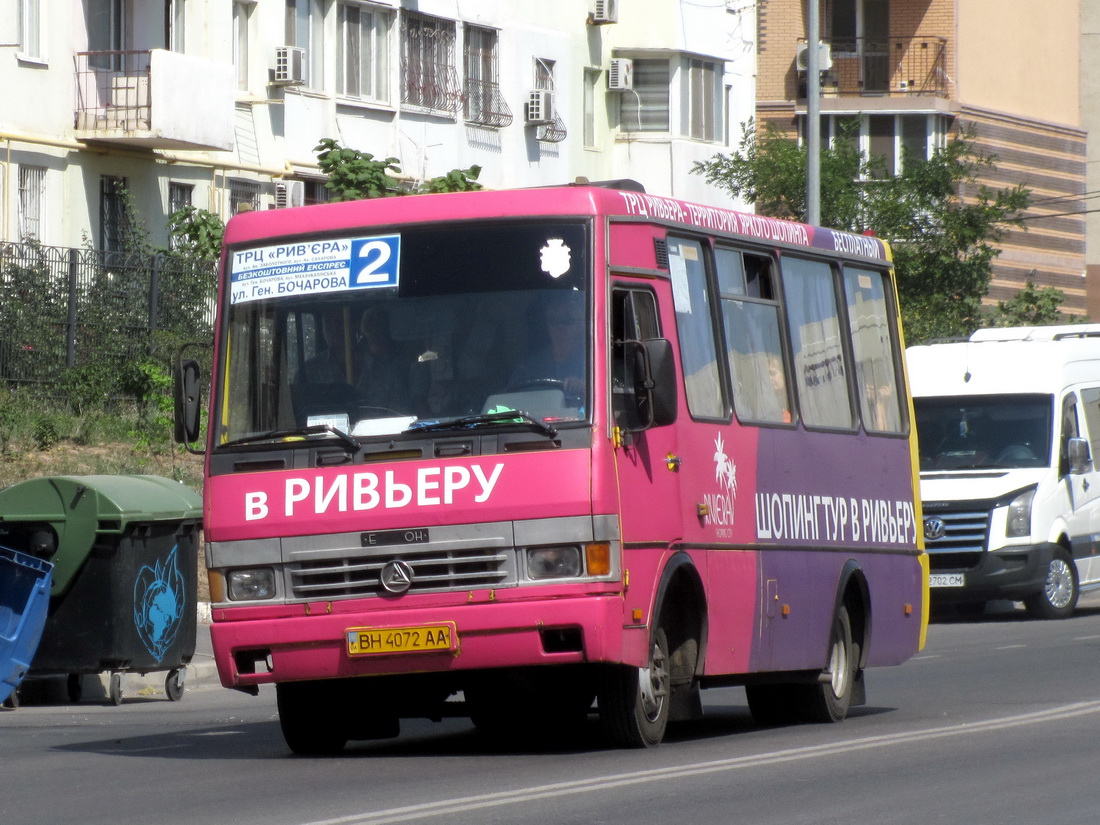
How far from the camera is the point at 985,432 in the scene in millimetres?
23328

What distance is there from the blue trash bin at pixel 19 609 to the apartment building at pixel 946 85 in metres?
36.1

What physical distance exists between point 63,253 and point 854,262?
14.0 m

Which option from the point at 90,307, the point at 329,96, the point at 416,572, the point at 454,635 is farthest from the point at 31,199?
the point at 454,635

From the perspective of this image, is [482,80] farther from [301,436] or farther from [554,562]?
[554,562]

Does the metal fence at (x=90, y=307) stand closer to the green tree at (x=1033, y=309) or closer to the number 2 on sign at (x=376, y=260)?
the number 2 on sign at (x=376, y=260)

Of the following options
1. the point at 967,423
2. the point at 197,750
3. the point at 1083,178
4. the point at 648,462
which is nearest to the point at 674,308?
the point at 648,462

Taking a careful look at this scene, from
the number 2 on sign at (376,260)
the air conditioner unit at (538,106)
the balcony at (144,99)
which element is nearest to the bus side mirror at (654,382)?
the number 2 on sign at (376,260)

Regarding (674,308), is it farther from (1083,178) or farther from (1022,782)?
(1083,178)

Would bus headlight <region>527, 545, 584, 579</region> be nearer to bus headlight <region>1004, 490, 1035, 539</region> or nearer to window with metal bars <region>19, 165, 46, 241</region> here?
bus headlight <region>1004, 490, 1035, 539</region>

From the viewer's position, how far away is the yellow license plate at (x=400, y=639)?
34.0 feet

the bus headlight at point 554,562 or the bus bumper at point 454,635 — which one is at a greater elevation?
the bus headlight at point 554,562

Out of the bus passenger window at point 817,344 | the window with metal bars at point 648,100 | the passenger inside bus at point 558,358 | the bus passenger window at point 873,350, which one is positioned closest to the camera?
the passenger inside bus at point 558,358

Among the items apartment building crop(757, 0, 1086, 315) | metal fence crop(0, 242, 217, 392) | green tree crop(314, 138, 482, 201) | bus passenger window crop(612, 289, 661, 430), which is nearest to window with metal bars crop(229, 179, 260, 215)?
green tree crop(314, 138, 482, 201)

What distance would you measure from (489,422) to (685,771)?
1.82 metres
